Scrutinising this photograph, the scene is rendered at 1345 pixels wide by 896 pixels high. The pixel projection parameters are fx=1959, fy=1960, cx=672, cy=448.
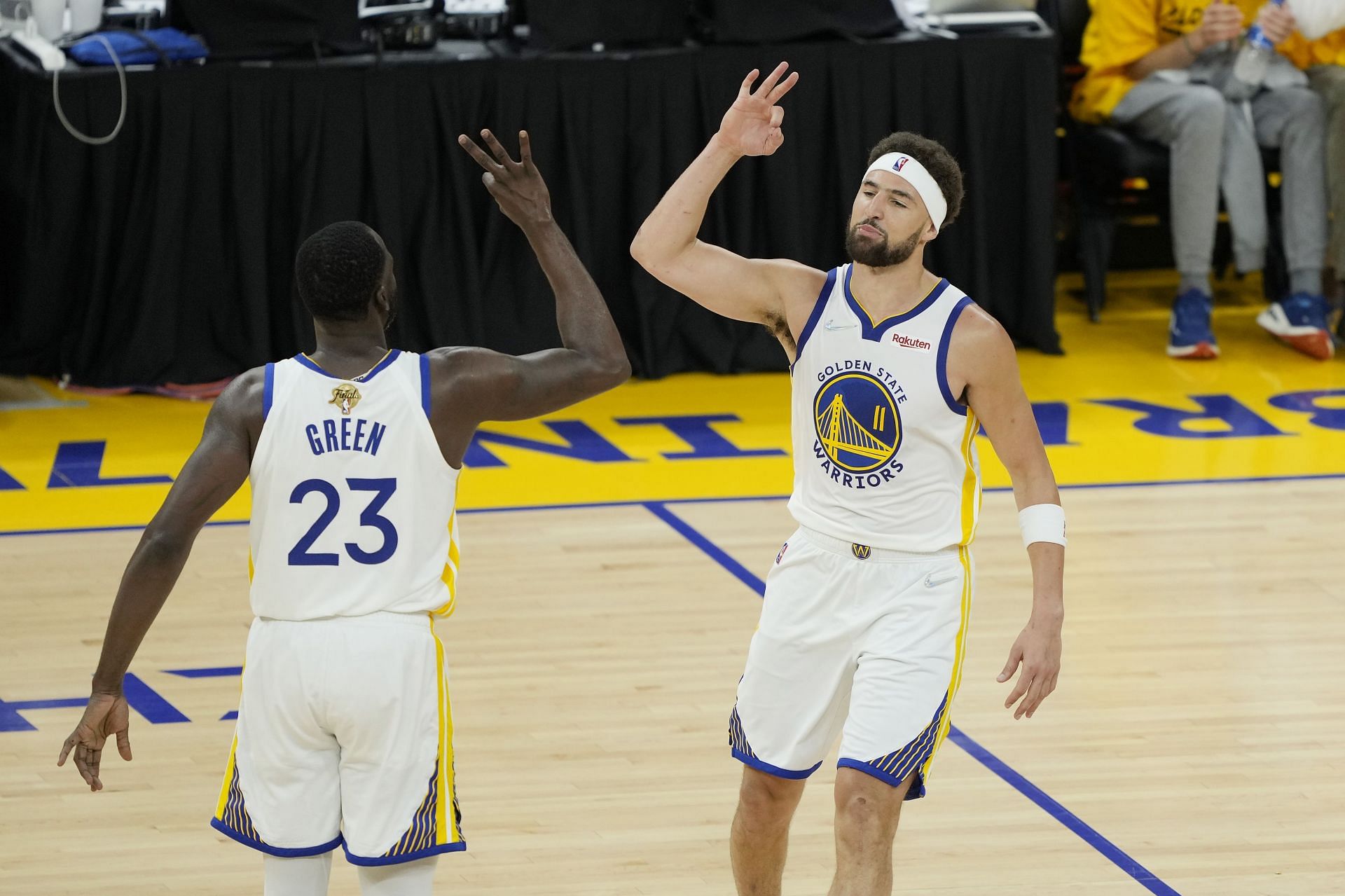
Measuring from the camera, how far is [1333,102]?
9492mm

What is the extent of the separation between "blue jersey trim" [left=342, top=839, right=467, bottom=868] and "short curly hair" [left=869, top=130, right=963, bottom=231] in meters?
1.58

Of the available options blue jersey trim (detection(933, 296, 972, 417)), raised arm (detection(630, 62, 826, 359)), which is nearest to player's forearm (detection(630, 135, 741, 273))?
raised arm (detection(630, 62, 826, 359))

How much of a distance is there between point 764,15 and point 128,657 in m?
6.31

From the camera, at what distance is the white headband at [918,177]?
3.88 meters

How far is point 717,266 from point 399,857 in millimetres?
1410

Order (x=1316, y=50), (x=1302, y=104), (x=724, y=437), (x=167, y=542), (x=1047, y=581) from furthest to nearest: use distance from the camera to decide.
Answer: (x=1316, y=50) → (x=1302, y=104) → (x=724, y=437) → (x=1047, y=581) → (x=167, y=542)

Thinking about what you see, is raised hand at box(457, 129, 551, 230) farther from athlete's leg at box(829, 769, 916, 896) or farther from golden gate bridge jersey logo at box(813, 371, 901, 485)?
athlete's leg at box(829, 769, 916, 896)

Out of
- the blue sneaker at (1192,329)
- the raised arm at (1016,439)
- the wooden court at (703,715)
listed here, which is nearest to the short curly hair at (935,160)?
the raised arm at (1016,439)

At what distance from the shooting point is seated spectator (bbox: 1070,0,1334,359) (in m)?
9.33

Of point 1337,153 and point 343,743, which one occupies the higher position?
point 343,743

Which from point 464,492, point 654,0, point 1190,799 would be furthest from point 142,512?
point 1190,799

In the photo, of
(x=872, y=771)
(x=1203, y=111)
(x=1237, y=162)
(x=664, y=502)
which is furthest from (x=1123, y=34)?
(x=872, y=771)

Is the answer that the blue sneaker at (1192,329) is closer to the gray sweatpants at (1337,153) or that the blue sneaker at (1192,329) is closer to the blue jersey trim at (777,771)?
the gray sweatpants at (1337,153)

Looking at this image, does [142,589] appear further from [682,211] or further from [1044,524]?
[1044,524]
